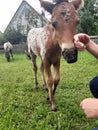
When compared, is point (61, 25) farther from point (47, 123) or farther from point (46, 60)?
point (47, 123)

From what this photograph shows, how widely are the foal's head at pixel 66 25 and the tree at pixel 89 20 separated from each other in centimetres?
2181

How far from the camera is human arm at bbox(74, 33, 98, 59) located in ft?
9.79

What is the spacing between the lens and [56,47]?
5641 millimetres

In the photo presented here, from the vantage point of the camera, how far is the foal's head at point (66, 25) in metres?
4.62

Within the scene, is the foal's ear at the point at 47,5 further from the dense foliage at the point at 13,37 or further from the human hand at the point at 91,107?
the dense foliage at the point at 13,37

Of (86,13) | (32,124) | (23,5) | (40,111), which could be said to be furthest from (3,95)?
(23,5)

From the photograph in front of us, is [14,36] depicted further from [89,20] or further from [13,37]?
[89,20]

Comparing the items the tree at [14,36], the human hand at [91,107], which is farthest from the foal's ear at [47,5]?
the tree at [14,36]

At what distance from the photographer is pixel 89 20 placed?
27.4 m

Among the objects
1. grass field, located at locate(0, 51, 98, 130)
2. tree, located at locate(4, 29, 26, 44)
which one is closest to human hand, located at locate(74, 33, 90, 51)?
grass field, located at locate(0, 51, 98, 130)

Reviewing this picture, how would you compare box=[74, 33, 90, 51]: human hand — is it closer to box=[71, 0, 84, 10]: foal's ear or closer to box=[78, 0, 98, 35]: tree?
box=[71, 0, 84, 10]: foal's ear

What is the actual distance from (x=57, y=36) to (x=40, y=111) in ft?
4.43

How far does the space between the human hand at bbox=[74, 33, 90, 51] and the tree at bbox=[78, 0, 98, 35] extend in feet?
78.1

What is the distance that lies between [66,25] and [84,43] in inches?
69.5
